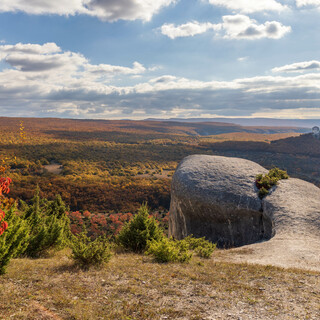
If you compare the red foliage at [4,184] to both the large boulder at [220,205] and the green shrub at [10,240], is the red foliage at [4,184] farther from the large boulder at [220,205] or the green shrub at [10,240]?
the large boulder at [220,205]

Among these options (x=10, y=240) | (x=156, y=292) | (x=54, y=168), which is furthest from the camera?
(x=54, y=168)

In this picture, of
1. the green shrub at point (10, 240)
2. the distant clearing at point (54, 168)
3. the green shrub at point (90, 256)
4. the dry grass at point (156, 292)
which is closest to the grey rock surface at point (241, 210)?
the dry grass at point (156, 292)

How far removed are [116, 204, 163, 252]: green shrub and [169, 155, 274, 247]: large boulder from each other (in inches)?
246

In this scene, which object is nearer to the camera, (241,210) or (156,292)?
(156,292)

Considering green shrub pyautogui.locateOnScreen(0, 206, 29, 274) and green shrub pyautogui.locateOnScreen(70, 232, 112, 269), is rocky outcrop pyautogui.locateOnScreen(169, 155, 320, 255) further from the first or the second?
green shrub pyautogui.locateOnScreen(0, 206, 29, 274)

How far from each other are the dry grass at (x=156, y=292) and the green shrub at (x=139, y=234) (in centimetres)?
243

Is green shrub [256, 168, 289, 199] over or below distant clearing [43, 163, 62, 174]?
over

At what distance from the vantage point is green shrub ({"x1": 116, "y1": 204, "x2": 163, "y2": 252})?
11917mm

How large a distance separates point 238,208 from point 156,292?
11098mm

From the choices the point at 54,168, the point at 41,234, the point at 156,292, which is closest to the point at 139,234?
the point at 41,234

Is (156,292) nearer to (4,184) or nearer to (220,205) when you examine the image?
(4,184)

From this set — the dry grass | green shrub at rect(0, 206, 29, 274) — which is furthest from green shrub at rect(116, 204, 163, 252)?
green shrub at rect(0, 206, 29, 274)

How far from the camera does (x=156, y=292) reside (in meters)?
7.12

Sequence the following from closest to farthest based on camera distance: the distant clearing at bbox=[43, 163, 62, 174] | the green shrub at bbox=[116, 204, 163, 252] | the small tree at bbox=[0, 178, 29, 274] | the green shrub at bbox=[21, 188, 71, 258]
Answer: the small tree at bbox=[0, 178, 29, 274] → the green shrub at bbox=[21, 188, 71, 258] → the green shrub at bbox=[116, 204, 163, 252] → the distant clearing at bbox=[43, 163, 62, 174]
